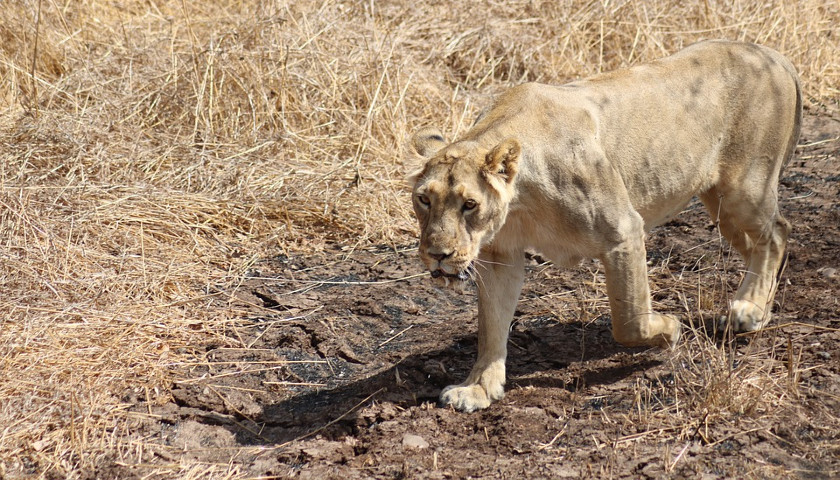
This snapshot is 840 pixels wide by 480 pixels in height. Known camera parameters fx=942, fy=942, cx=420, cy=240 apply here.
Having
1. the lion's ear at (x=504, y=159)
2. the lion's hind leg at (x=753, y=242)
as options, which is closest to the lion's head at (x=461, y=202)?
the lion's ear at (x=504, y=159)

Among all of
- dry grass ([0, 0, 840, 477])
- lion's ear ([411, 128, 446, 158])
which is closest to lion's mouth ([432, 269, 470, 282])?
lion's ear ([411, 128, 446, 158])

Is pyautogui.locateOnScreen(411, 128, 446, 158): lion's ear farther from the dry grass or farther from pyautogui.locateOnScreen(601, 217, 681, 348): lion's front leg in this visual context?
the dry grass

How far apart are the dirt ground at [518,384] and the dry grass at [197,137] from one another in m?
0.28

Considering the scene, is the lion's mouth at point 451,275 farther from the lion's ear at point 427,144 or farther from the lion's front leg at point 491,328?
the lion's ear at point 427,144

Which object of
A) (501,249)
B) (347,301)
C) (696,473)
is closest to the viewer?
(696,473)

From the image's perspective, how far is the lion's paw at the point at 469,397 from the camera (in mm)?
4133

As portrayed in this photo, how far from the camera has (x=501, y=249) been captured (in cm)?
419

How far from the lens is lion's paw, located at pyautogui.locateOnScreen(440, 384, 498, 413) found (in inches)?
163

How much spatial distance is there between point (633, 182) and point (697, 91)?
2.03 feet

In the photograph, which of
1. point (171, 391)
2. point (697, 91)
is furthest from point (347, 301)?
point (697, 91)

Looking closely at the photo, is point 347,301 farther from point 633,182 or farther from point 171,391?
point 633,182

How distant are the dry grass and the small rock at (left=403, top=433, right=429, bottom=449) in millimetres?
798

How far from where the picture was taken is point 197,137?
6.89m

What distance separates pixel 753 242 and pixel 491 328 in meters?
1.66
